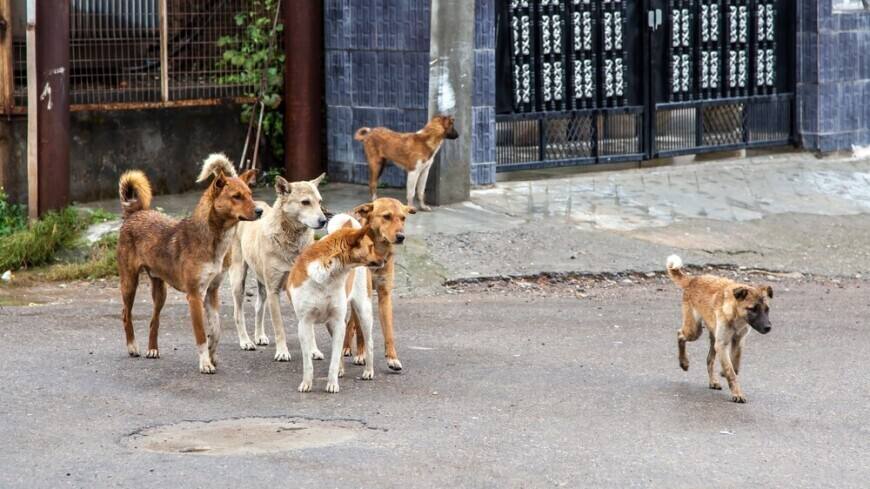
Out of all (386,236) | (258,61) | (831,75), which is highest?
(258,61)

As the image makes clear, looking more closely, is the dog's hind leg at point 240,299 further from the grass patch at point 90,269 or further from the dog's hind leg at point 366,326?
the grass patch at point 90,269

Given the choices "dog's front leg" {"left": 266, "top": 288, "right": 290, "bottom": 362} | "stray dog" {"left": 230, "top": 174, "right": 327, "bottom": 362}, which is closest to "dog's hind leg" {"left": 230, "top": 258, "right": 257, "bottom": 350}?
"stray dog" {"left": 230, "top": 174, "right": 327, "bottom": 362}

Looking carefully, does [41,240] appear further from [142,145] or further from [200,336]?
[200,336]

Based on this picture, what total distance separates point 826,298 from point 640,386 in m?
3.70

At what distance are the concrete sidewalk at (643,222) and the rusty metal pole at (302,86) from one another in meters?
0.41

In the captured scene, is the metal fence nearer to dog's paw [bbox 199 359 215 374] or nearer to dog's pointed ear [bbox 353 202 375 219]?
dog's paw [bbox 199 359 215 374]

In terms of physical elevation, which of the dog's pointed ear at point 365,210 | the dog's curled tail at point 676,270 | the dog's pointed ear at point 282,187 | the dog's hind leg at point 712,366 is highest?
the dog's pointed ear at point 282,187

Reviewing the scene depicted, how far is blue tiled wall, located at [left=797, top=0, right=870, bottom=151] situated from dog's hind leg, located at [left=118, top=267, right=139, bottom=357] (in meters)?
10.4

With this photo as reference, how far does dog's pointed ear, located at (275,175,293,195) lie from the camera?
33.4 ft

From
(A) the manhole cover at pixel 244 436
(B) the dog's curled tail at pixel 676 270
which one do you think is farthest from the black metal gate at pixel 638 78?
(A) the manhole cover at pixel 244 436

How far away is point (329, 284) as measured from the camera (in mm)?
9219

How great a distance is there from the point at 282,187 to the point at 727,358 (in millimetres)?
3137

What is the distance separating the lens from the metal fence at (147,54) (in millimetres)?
14977

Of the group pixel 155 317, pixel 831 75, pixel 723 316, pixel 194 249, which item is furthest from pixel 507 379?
pixel 831 75
